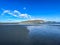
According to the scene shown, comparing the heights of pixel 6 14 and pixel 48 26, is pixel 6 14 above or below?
above

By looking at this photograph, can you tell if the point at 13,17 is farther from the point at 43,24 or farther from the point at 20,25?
the point at 43,24

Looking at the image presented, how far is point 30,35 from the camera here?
6.47 ft

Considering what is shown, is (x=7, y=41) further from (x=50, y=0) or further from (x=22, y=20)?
(x=50, y=0)

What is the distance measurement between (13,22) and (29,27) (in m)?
0.26

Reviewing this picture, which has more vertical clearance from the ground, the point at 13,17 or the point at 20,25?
the point at 13,17

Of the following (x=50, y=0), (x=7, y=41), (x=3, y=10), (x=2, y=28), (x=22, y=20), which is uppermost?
(x=50, y=0)

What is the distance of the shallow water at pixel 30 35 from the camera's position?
1.92 metres

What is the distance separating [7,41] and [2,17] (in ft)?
1.24

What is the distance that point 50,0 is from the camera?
6.51ft

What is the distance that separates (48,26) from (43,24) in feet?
0.27

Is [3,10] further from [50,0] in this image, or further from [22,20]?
[50,0]

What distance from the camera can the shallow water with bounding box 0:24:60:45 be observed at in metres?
1.92

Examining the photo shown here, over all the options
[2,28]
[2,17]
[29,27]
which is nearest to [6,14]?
[2,17]

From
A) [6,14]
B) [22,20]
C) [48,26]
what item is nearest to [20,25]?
[22,20]
